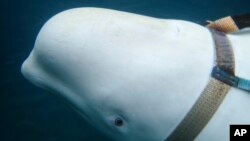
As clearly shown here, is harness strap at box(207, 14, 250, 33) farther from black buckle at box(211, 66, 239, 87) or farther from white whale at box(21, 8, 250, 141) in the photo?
black buckle at box(211, 66, 239, 87)

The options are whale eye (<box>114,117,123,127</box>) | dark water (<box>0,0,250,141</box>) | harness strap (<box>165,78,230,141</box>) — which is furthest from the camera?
dark water (<box>0,0,250,141</box>)

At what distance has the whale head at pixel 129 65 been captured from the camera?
2.29m

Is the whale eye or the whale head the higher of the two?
the whale head

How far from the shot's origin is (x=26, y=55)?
829 cm

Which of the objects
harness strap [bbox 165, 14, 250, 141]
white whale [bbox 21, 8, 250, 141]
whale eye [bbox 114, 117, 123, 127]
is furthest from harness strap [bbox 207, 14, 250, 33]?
whale eye [bbox 114, 117, 123, 127]

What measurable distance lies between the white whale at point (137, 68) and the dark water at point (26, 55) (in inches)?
141

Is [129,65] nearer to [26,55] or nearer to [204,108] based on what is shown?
[204,108]

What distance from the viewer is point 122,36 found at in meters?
2.36

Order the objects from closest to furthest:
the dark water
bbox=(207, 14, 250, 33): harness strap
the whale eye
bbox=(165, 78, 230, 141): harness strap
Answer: bbox=(165, 78, 230, 141): harness strap
the whale eye
bbox=(207, 14, 250, 33): harness strap
the dark water

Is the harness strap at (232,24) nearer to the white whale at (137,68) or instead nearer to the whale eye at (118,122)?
the white whale at (137,68)

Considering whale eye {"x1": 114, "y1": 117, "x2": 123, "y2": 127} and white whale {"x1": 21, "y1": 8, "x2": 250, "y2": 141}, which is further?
whale eye {"x1": 114, "y1": 117, "x2": 123, "y2": 127}

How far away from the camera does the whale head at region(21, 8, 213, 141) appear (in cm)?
229

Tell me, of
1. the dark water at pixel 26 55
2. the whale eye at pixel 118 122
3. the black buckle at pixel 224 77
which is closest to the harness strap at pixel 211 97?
A: the black buckle at pixel 224 77

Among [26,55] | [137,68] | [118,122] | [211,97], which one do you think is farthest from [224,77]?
[26,55]
